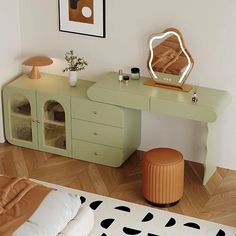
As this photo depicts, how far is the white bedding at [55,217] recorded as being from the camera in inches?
159

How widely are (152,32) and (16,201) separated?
197 centimetres

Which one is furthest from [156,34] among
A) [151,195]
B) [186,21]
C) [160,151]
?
[151,195]

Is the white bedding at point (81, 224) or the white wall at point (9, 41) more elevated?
the white wall at point (9, 41)

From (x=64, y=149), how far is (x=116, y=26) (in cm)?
119

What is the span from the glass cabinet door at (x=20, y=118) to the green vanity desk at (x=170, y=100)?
2.20 feet

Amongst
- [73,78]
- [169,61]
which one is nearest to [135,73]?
[169,61]

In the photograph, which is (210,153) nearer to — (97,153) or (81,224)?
(97,153)

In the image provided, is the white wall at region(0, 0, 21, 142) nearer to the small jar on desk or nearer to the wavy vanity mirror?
the small jar on desk

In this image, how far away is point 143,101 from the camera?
207 inches

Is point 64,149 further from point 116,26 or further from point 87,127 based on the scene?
point 116,26

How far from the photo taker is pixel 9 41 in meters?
5.85

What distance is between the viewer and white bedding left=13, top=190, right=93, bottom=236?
Answer: 13.3 feet

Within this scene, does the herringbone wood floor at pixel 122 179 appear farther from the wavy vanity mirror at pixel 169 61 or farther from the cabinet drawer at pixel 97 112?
the wavy vanity mirror at pixel 169 61

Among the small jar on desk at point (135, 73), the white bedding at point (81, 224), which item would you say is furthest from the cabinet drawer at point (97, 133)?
the white bedding at point (81, 224)
